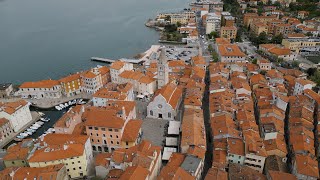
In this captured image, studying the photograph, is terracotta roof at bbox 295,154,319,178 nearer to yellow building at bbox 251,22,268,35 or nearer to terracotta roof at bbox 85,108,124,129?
terracotta roof at bbox 85,108,124,129

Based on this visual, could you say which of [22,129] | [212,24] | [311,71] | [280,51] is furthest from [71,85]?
[212,24]

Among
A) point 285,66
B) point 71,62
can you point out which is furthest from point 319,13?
point 71,62

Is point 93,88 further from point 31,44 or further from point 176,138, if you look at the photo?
point 31,44

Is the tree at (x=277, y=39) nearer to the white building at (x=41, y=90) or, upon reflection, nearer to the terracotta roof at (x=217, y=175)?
the white building at (x=41, y=90)

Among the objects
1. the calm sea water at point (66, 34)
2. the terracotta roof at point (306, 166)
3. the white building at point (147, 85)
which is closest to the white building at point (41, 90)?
the calm sea water at point (66, 34)

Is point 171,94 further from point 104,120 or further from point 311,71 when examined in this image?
point 311,71

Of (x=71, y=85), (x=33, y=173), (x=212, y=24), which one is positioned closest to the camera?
(x=33, y=173)

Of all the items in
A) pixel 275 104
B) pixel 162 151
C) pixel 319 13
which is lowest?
pixel 162 151

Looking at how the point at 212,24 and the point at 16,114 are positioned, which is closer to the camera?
the point at 16,114
